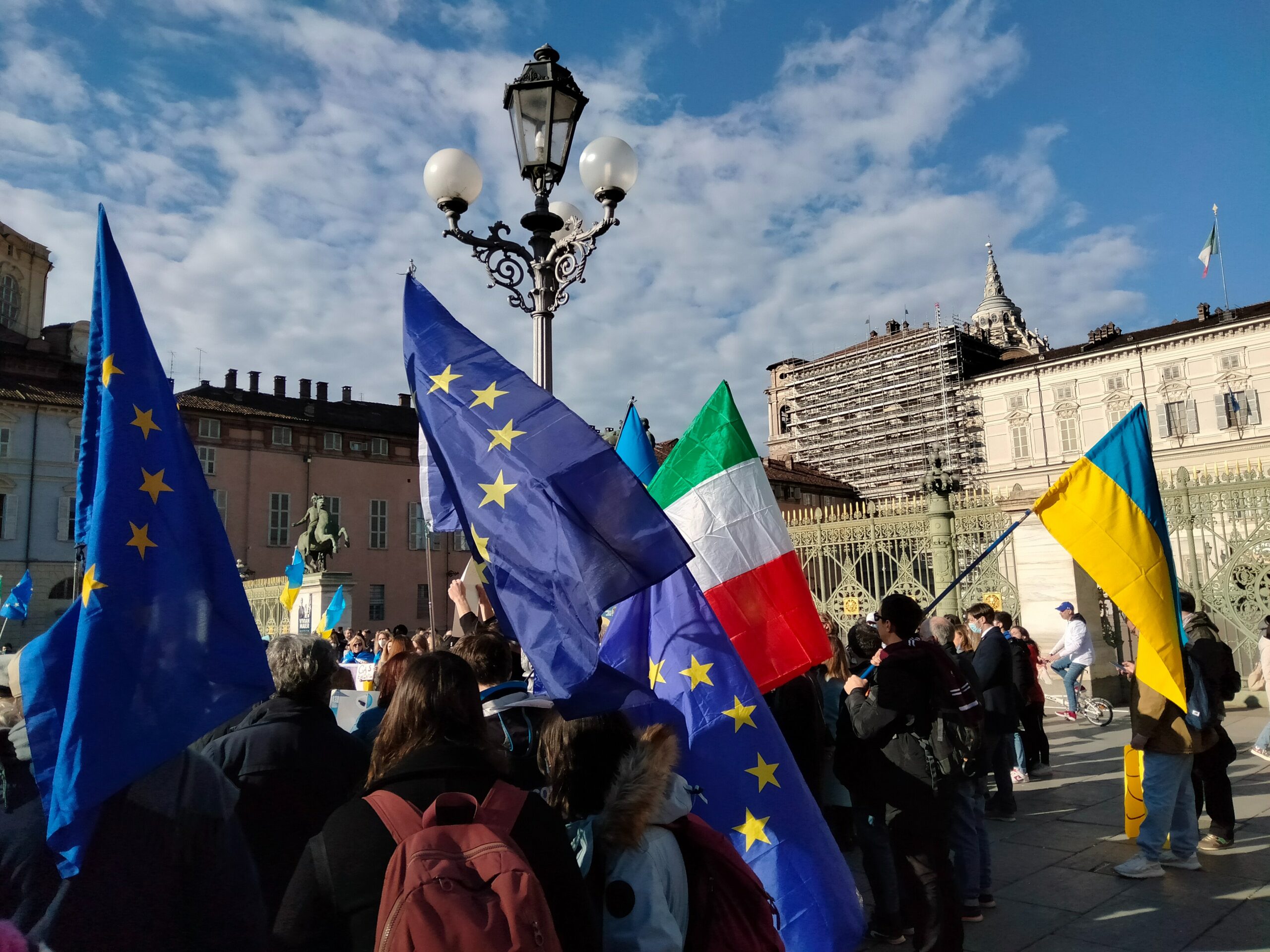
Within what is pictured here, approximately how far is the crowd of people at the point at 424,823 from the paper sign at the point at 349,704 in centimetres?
87

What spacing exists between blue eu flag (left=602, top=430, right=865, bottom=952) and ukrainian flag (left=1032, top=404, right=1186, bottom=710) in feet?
9.34

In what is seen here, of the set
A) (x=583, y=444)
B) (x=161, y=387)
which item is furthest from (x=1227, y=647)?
(x=161, y=387)

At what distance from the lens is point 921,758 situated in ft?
13.5

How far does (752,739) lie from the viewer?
11.6 ft

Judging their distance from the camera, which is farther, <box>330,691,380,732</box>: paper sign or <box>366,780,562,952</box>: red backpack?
<box>330,691,380,732</box>: paper sign

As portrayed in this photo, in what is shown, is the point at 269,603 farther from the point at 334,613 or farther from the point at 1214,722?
the point at 1214,722

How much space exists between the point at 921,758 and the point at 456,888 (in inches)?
119

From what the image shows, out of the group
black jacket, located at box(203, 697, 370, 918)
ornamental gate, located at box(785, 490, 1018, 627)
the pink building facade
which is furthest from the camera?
the pink building facade

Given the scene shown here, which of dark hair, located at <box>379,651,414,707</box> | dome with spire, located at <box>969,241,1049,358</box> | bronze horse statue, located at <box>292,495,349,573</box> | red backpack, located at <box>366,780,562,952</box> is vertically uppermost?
dome with spire, located at <box>969,241,1049,358</box>

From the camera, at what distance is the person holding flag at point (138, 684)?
2.20 metres

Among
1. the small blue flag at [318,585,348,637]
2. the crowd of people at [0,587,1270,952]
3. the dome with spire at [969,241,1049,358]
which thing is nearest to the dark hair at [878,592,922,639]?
the crowd of people at [0,587,1270,952]

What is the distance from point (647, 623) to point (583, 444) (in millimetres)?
899

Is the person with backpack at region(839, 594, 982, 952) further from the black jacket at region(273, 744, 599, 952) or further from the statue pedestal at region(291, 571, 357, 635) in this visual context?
the statue pedestal at region(291, 571, 357, 635)

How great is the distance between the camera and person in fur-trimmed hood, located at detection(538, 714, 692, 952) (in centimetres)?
207
